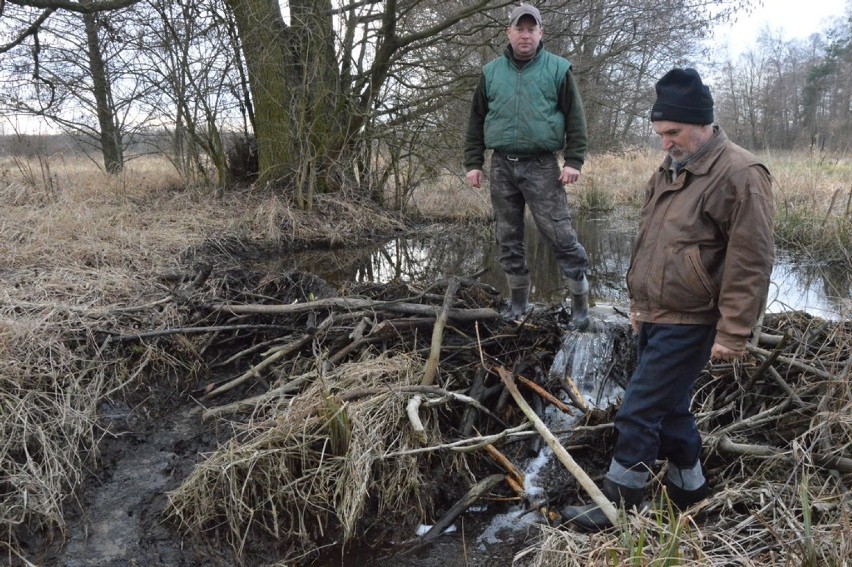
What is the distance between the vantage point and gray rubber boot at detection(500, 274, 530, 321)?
4977 mm

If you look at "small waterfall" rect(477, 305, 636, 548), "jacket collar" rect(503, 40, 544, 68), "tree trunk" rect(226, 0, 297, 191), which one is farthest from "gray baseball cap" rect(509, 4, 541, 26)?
"tree trunk" rect(226, 0, 297, 191)

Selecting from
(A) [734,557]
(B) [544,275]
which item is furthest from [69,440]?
(B) [544,275]

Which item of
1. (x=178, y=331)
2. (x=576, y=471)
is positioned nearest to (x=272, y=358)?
(x=178, y=331)

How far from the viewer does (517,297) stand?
503cm

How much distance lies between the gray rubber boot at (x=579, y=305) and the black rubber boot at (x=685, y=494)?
2.06 meters

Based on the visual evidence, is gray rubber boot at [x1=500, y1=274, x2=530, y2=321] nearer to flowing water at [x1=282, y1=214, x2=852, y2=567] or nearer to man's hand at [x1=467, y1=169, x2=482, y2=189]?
flowing water at [x1=282, y1=214, x2=852, y2=567]

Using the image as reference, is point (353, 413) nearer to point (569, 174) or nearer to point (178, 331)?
point (178, 331)

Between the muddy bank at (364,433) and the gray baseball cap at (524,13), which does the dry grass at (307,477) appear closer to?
the muddy bank at (364,433)

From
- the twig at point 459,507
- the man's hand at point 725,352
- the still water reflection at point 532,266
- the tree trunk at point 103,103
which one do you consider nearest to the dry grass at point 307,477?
the twig at point 459,507

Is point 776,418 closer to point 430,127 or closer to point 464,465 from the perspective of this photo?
point 464,465

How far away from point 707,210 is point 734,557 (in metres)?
1.30

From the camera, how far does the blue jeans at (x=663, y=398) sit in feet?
8.50

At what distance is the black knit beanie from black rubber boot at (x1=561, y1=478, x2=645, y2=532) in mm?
1641

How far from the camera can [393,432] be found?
3434mm
